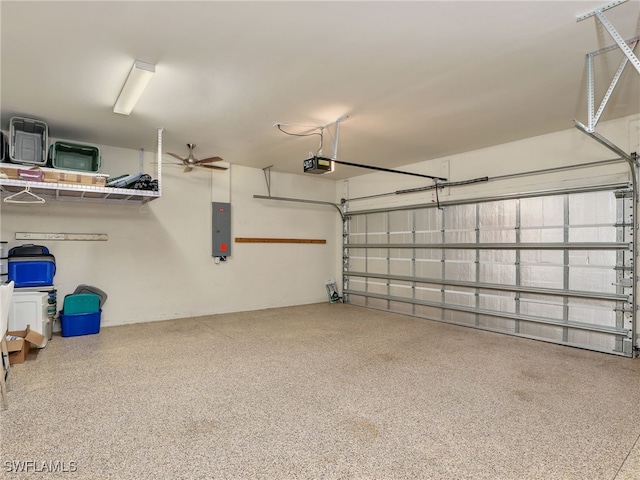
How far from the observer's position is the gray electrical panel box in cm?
670

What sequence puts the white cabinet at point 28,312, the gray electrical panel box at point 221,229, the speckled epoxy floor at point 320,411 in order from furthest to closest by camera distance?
the gray electrical panel box at point 221,229 → the white cabinet at point 28,312 → the speckled epoxy floor at point 320,411

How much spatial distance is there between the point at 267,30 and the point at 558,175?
14.2 ft

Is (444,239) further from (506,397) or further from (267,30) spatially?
(267,30)

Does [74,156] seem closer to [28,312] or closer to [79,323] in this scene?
[28,312]

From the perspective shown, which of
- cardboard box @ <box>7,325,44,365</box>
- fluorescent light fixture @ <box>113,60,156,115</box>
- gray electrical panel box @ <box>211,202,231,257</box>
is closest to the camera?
fluorescent light fixture @ <box>113,60,156,115</box>

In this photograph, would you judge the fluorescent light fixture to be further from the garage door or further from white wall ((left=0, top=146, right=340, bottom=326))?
the garage door

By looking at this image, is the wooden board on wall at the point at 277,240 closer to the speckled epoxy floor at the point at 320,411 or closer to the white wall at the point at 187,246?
the white wall at the point at 187,246

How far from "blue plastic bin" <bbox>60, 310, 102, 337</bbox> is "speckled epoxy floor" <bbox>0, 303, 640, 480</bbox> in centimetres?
23

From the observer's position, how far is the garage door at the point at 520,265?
14.6 feet

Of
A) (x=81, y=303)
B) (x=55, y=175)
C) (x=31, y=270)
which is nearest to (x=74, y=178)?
(x=55, y=175)

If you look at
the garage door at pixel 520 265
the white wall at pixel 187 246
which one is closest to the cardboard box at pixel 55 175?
the white wall at pixel 187 246

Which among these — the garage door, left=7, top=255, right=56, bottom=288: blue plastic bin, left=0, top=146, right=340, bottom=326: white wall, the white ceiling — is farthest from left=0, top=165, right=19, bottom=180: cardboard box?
the garage door

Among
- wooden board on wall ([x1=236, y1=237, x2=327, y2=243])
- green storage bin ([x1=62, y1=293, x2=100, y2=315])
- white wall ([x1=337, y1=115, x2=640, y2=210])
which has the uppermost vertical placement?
white wall ([x1=337, y1=115, x2=640, y2=210])

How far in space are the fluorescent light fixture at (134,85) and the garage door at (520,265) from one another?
15.9ft
